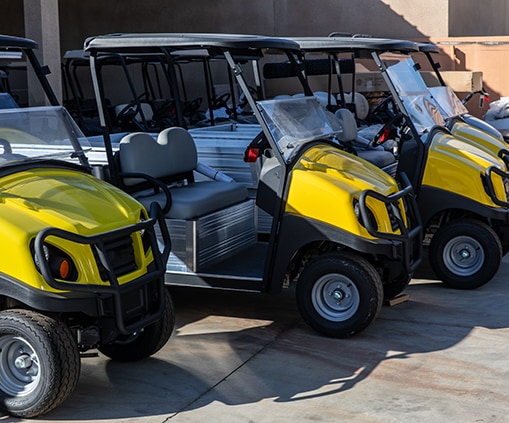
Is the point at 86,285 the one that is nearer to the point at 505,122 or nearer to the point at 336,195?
the point at 336,195

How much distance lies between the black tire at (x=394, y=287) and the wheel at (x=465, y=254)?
82cm

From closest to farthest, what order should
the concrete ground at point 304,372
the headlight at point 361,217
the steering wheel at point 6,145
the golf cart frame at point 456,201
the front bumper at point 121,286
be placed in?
the front bumper at point 121,286, the concrete ground at point 304,372, the steering wheel at point 6,145, the headlight at point 361,217, the golf cart frame at point 456,201

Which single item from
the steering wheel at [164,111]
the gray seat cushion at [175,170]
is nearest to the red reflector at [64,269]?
the gray seat cushion at [175,170]

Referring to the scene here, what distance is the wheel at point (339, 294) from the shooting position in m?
4.97

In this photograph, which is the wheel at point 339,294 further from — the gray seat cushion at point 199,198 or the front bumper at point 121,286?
the front bumper at point 121,286

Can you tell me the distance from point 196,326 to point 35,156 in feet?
4.83

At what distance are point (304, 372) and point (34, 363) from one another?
136 cm

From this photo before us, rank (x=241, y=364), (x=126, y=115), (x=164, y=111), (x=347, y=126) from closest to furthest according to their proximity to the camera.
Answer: (x=241, y=364) → (x=347, y=126) → (x=126, y=115) → (x=164, y=111)

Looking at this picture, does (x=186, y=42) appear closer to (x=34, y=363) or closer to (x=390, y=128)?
(x=390, y=128)

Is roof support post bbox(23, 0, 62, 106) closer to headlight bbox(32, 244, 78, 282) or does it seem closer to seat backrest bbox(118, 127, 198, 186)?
seat backrest bbox(118, 127, 198, 186)

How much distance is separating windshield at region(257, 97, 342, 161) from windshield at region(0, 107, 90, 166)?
1089 millimetres

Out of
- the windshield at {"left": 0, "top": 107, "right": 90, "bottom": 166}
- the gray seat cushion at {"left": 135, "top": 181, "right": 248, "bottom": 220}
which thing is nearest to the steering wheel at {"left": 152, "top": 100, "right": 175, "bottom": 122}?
the gray seat cushion at {"left": 135, "top": 181, "right": 248, "bottom": 220}

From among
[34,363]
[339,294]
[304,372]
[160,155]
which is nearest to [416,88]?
[160,155]

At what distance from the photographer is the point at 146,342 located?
454 centimetres
